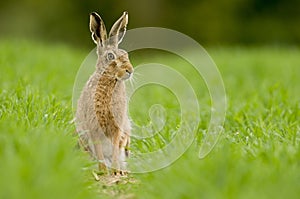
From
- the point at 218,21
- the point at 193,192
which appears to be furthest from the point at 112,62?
the point at 218,21

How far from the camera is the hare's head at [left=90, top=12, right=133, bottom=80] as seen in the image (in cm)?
429

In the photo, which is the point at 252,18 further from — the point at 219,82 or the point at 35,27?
the point at 219,82

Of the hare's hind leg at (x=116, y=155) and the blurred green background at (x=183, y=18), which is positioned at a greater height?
the blurred green background at (x=183, y=18)

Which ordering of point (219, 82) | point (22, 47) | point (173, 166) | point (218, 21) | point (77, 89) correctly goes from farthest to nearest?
point (218, 21), point (22, 47), point (219, 82), point (77, 89), point (173, 166)

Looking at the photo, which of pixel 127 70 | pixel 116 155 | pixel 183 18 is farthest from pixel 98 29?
pixel 183 18

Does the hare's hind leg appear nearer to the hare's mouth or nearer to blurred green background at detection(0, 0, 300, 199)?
blurred green background at detection(0, 0, 300, 199)

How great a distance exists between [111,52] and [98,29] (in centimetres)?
18

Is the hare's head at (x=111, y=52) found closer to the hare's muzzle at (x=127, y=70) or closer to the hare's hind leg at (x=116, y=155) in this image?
the hare's muzzle at (x=127, y=70)

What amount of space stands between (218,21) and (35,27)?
234 inches

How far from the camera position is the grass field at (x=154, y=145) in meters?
3.34

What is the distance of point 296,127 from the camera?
17.3 ft

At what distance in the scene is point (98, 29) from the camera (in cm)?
434

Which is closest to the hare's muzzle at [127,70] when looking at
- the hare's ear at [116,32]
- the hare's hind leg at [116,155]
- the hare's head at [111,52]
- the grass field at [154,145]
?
the hare's head at [111,52]

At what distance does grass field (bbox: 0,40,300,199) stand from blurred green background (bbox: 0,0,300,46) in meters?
14.3
